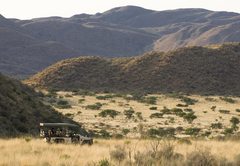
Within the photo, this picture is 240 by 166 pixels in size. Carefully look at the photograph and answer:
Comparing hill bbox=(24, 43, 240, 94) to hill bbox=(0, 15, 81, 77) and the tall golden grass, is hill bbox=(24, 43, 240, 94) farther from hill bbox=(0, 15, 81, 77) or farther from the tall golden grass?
hill bbox=(0, 15, 81, 77)

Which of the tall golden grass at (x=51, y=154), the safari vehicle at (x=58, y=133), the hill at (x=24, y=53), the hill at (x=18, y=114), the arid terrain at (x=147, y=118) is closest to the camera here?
the tall golden grass at (x=51, y=154)

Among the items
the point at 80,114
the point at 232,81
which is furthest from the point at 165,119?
the point at 232,81

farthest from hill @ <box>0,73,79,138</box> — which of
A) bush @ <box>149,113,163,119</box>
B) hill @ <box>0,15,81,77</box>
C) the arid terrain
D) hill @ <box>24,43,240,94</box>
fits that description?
hill @ <box>0,15,81,77</box>

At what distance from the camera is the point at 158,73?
6488 cm

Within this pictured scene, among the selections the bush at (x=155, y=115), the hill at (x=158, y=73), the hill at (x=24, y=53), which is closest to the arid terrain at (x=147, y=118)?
the bush at (x=155, y=115)

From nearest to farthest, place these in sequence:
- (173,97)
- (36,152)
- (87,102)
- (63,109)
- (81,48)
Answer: (36,152)
(63,109)
(87,102)
(173,97)
(81,48)

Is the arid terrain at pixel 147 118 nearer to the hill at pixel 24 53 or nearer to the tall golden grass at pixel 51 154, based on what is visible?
the tall golden grass at pixel 51 154

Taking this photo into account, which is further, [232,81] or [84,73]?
[84,73]

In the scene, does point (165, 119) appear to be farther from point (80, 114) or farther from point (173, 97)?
point (173, 97)

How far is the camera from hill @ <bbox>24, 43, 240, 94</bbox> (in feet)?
195

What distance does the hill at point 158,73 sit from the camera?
5952 centimetres

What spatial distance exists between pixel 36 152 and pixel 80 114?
23877mm

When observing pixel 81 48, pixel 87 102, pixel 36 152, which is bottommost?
pixel 87 102

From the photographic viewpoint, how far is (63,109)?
36438mm
